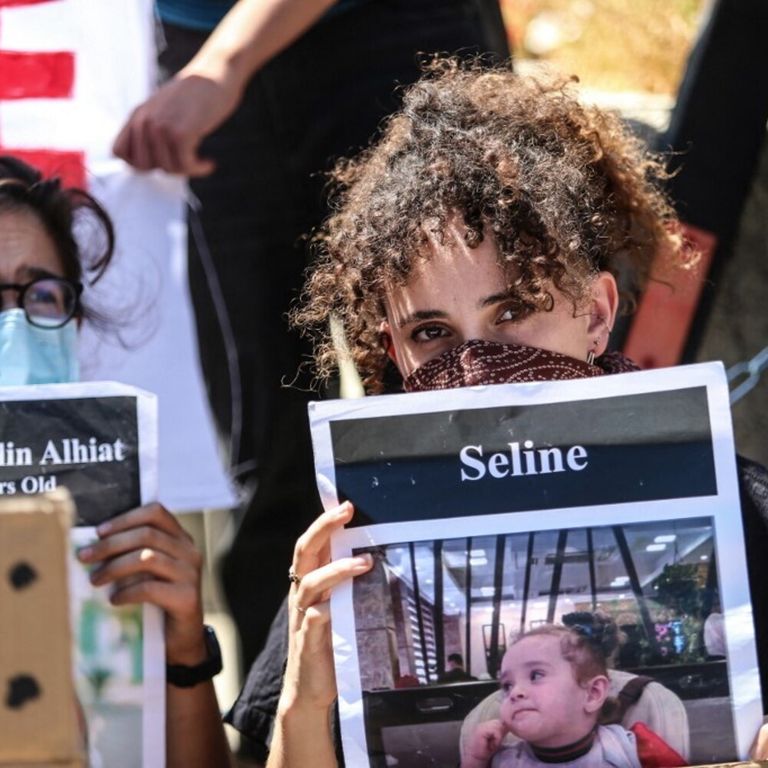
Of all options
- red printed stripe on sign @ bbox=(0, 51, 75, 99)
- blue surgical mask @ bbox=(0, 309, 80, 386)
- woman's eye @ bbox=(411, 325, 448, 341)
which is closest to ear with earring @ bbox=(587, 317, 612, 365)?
woman's eye @ bbox=(411, 325, 448, 341)

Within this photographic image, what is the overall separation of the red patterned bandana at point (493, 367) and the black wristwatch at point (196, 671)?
40cm

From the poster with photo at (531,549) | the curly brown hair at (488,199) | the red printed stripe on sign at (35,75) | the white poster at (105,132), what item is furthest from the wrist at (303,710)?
the red printed stripe on sign at (35,75)

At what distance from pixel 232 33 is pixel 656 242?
2.22 ft

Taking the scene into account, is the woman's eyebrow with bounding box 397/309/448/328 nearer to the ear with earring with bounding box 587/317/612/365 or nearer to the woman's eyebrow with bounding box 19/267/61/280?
the ear with earring with bounding box 587/317/612/365

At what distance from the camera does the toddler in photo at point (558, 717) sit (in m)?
1.37

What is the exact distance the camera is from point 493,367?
1.59 m

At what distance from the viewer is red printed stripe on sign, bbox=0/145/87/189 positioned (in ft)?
7.45

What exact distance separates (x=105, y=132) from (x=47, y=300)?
1.47 ft

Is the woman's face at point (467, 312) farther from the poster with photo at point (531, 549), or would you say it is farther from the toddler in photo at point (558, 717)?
the toddler in photo at point (558, 717)

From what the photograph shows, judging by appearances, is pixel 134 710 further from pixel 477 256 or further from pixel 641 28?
pixel 641 28

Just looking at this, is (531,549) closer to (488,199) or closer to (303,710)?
(303,710)

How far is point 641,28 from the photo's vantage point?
4562 millimetres

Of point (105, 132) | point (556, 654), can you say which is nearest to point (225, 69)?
point (105, 132)

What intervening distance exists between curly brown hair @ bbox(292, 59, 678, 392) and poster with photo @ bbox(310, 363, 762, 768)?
0.86 ft
